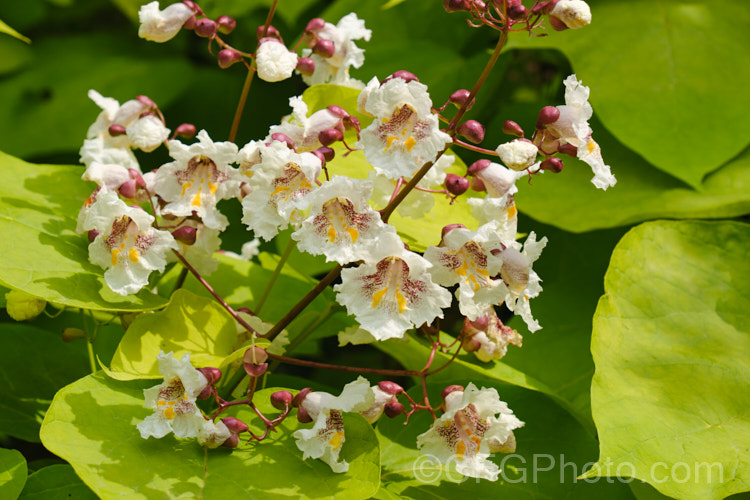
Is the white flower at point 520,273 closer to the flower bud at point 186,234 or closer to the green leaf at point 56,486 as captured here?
the flower bud at point 186,234

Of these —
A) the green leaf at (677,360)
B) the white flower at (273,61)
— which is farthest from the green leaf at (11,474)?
the green leaf at (677,360)

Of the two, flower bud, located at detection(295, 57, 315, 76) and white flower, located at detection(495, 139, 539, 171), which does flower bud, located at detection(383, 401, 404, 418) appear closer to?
white flower, located at detection(495, 139, 539, 171)

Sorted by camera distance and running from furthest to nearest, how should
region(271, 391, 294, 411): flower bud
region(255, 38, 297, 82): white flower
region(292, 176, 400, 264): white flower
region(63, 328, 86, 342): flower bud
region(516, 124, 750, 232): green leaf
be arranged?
region(516, 124, 750, 232): green leaf
region(63, 328, 86, 342): flower bud
region(255, 38, 297, 82): white flower
region(271, 391, 294, 411): flower bud
region(292, 176, 400, 264): white flower

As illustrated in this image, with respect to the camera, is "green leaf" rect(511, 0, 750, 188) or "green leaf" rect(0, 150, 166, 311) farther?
"green leaf" rect(511, 0, 750, 188)

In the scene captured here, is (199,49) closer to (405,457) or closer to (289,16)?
(289,16)

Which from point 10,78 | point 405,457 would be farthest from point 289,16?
point 405,457

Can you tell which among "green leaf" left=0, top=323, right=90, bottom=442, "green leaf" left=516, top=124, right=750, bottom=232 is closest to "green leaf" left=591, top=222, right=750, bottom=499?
"green leaf" left=516, top=124, right=750, bottom=232

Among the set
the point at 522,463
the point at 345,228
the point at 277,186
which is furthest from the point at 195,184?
the point at 522,463

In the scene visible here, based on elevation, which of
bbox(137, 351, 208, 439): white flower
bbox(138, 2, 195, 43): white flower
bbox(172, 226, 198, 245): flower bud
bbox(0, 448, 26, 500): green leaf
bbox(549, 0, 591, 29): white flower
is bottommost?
bbox(0, 448, 26, 500): green leaf
